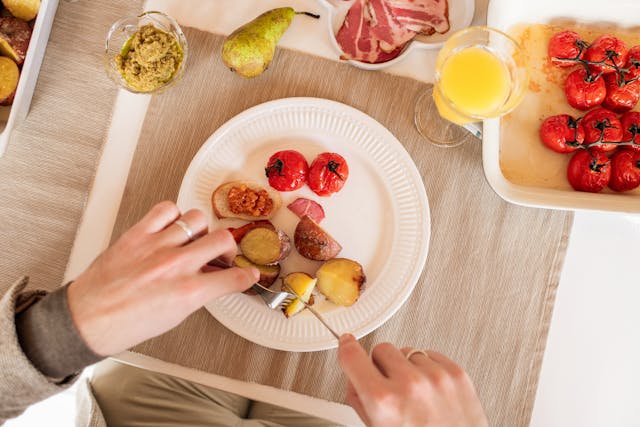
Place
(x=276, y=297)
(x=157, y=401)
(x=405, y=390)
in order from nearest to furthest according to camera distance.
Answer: (x=405, y=390)
(x=276, y=297)
(x=157, y=401)

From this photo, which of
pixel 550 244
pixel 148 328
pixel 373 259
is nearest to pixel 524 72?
pixel 550 244

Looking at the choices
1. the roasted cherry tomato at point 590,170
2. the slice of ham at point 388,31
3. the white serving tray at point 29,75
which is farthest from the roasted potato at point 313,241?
the white serving tray at point 29,75

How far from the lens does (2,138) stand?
43.8 inches

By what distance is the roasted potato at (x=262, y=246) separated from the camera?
1105 millimetres

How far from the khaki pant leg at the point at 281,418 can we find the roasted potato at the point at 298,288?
9.8 inches

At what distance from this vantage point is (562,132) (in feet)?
3.73

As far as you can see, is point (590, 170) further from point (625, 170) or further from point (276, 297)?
point (276, 297)

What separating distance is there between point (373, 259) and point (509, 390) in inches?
16.8

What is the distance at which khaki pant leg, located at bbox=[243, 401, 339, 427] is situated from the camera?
45.5 inches

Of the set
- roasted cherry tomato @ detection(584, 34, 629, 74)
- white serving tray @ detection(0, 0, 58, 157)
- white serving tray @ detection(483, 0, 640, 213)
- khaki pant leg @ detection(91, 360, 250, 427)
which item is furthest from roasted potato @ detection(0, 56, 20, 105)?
roasted cherry tomato @ detection(584, 34, 629, 74)

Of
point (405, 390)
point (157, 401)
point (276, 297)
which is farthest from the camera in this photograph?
point (157, 401)

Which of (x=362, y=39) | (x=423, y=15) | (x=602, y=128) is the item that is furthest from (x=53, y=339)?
(x=602, y=128)

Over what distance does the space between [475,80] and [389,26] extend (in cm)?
24

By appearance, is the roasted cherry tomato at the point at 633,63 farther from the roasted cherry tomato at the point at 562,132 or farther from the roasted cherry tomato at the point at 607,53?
the roasted cherry tomato at the point at 562,132
